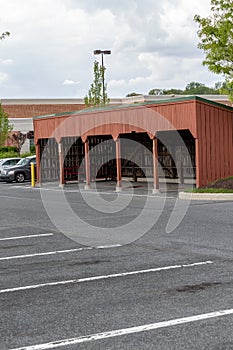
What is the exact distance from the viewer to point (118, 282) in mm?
9477

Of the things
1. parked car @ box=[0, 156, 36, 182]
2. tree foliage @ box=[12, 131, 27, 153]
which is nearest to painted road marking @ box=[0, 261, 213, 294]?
parked car @ box=[0, 156, 36, 182]

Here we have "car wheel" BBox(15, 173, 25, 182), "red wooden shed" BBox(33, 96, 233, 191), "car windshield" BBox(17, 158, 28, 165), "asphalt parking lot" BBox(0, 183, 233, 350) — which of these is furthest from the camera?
"car windshield" BBox(17, 158, 28, 165)

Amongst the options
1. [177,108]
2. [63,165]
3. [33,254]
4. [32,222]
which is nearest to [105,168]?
[63,165]

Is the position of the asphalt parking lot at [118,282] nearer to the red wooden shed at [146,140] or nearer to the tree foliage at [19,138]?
the red wooden shed at [146,140]

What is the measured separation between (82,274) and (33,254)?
233 cm

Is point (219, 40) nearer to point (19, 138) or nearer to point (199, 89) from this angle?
point (19, 138)

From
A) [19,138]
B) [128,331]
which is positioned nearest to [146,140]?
[128,331]

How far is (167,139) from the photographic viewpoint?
31703 mm

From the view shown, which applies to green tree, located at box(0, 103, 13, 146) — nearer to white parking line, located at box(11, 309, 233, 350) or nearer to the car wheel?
the car wheel

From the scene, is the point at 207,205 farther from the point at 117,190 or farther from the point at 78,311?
the point at 78,311

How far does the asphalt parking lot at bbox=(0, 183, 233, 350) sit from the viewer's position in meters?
6.86

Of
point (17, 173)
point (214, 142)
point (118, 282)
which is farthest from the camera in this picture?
point (17, 173)

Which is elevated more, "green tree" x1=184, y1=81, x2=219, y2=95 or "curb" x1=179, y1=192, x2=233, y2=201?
"green tree" x1=184, y1=81, x2=219, y2=95

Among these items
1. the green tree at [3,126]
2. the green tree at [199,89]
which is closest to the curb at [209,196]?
the green tree at [3,126]
